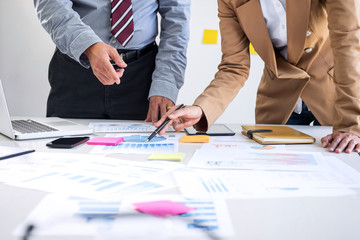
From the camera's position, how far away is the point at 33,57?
2.86 metres

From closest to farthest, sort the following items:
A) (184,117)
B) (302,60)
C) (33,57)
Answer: (184,117) → (302,60) → (33,57)

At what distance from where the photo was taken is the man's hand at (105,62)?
107cm

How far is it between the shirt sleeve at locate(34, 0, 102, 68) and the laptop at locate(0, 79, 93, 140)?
26 centimetres

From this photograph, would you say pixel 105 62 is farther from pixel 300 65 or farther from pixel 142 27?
pixel 300 65

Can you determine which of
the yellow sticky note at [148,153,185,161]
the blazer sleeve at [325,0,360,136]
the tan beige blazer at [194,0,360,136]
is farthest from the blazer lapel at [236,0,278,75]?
the yellow sticky note at [148,153,185,161]

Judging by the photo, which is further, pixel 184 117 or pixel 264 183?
pixel 184 117

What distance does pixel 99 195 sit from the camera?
56 cm

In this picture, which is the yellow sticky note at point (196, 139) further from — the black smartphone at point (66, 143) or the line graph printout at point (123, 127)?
the black smartphone at point (66, 143)

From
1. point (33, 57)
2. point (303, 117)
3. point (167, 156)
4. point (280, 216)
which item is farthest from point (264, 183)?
point (33, 57)

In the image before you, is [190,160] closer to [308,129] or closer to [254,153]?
[254,153]

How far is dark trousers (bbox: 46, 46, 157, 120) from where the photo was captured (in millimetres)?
1483

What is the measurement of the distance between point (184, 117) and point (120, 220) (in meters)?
0.70

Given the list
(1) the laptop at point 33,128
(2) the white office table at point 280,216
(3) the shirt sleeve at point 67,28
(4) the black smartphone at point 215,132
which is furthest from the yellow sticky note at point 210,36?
(2) the white office table at point 280,216

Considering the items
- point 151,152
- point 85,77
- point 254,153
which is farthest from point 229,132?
point 85,77
